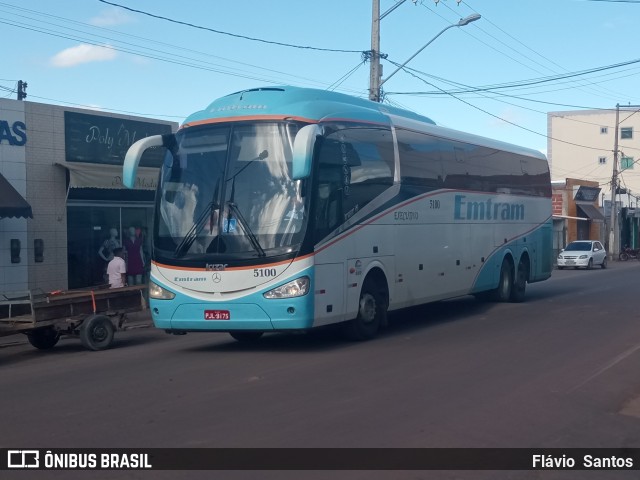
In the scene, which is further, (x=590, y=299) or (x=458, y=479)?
(x=590, y=299)

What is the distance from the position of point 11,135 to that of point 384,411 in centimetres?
1485

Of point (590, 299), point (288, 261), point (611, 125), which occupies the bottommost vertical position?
point (590, 299)

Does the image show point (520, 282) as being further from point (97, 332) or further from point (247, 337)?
point (97, 332)

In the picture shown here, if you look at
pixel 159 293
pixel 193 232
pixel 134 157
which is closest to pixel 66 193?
pixel 134 157

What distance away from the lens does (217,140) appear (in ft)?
41.5

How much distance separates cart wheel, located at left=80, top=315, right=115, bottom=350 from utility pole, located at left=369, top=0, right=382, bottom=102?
12.7m

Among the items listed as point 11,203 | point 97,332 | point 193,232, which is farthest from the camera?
point 11,203

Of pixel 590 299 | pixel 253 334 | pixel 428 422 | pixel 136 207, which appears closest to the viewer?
pixel 428 422

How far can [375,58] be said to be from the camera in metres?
24.7

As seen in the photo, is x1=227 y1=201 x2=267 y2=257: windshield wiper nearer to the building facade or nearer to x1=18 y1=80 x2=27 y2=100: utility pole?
x1=18 y1=80 x2=27 y2=100: utility pole

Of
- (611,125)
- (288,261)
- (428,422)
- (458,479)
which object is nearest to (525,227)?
(288,261)

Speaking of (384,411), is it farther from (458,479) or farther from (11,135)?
(11,135)

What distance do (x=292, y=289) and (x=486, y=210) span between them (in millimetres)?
8720

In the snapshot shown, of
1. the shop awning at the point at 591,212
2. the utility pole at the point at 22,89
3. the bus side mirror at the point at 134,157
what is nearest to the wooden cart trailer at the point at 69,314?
the bus side mirror at the point at 134,157
